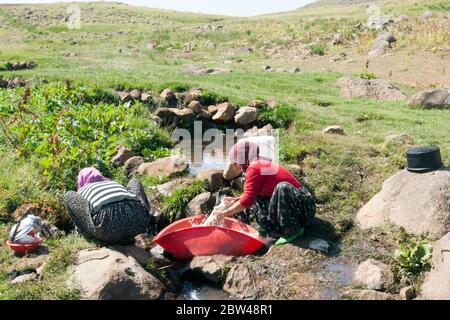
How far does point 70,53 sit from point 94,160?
16.2 metres

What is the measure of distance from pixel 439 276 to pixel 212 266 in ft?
7.49

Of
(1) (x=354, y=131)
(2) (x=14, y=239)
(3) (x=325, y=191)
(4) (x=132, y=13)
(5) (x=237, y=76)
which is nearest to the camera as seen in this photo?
(2) (x=14, y=239)

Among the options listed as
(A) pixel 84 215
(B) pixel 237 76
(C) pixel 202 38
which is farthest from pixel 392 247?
(C) pixel 202 38

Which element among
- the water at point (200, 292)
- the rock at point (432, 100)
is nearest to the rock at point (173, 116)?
the rock at point (432, 100)

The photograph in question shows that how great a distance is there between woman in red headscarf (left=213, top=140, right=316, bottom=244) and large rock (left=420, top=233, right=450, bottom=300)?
151cm

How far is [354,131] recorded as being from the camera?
373 inches

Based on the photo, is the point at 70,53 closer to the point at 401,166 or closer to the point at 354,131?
the point at 354,131

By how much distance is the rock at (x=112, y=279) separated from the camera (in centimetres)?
485

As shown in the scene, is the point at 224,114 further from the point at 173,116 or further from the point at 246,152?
the point at 246,152

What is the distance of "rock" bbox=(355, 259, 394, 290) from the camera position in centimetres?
494

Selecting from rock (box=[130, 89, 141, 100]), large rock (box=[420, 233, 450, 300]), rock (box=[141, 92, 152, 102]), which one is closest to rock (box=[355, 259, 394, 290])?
large rock (box=[420, 233, 450, 300])

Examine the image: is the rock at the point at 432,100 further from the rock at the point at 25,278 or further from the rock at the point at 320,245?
the rock at the point at 25,278

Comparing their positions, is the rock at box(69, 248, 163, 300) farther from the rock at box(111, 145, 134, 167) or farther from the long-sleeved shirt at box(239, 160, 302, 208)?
the rock at box(111, 145, 134, 167)

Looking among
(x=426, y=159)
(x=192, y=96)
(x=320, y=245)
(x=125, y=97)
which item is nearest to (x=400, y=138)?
(x=426, y=159)
